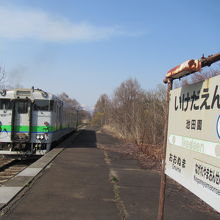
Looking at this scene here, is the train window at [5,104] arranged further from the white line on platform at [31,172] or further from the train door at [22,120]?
the white line on platform at [31,172]

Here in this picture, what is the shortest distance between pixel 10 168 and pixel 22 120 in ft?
8.10

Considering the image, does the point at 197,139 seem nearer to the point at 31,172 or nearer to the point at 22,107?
the point at 31,172

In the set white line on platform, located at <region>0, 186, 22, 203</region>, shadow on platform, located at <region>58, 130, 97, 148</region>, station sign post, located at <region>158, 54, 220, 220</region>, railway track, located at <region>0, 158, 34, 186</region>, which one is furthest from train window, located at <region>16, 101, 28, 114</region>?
station sign post, located at <region>158, 54, 220, 220</region>

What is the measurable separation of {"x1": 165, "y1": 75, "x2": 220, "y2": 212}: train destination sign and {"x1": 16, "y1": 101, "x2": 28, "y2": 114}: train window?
10913mm

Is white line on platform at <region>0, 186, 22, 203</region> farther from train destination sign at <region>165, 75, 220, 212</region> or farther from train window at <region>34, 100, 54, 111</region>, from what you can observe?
train window at <region>34, 100, 54, 111</region>

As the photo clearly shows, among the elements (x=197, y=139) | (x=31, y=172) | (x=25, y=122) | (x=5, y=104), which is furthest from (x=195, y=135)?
(x=5, y=104)

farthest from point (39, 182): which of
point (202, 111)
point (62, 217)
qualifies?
point (202, 111)

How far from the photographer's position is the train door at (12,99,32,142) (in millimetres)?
13594

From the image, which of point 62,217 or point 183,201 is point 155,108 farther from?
point 62,217

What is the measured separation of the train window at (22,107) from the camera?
1391 cm

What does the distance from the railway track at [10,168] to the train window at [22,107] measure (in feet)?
7.50

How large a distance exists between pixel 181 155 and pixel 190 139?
0.29m

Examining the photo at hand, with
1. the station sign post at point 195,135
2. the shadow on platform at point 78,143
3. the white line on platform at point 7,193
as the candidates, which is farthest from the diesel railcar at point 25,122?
the station sign post at point 195,135

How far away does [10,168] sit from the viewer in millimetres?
12180
